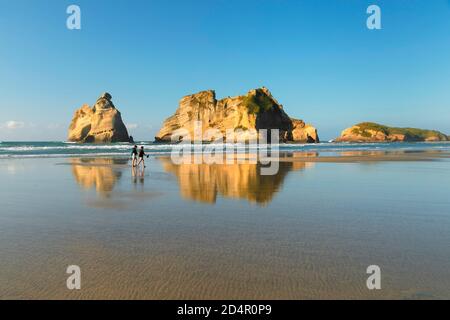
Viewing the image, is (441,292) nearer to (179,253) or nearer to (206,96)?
(179,253)

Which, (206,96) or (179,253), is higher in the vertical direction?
(206,96)

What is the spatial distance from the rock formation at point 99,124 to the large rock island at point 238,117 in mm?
27800

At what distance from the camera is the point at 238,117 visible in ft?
531

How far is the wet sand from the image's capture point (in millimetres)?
5027

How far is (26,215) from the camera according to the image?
9.96 metres

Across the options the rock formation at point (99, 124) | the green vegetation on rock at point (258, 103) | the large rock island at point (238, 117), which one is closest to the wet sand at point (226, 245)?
the large rock island at point (238, 117)

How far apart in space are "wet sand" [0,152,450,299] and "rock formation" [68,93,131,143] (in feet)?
507

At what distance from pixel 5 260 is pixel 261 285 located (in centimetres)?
452

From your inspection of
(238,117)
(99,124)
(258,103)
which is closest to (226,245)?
(238,117)

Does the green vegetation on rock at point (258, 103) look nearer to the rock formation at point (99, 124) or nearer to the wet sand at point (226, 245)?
the rock formation at point (99, 124)

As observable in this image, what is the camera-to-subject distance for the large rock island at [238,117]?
526 ft
